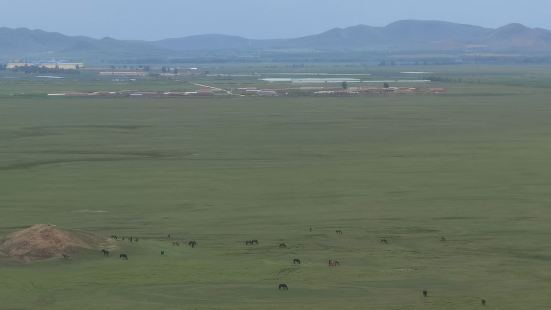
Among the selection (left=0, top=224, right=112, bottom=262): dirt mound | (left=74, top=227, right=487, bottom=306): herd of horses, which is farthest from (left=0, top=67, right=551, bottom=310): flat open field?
(left=0, top=224, right=112, bottom=262): dirt mound

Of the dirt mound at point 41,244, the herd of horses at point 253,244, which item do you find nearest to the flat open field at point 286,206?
the herd of horses at point 253,244

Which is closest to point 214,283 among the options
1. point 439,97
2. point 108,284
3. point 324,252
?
point 108,284

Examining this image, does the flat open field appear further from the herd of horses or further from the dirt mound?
the dirt mound

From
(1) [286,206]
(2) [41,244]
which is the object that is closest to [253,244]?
(2) [41,244]

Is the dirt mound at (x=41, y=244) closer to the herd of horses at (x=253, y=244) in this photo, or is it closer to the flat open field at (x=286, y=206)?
the herd of horses at (x=253, y=244)

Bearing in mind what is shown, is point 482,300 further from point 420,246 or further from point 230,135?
point 230,135

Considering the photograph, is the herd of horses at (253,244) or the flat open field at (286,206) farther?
the herd of horses at (253,244)

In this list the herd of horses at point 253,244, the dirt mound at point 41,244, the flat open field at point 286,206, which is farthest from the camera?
the dirt mound at point 41,244
